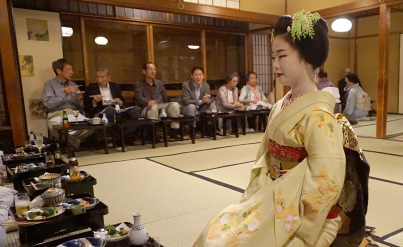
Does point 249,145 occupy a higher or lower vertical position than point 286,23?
lower

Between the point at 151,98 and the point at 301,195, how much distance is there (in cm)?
516

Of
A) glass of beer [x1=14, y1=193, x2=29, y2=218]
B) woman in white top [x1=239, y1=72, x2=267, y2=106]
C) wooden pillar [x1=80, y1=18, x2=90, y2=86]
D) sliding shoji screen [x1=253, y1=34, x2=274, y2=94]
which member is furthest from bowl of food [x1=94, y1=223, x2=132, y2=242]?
sliding shoji screen [x1=253, y1=34, x2=274, y2=94]

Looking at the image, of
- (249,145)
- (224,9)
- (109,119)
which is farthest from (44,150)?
(224,9)

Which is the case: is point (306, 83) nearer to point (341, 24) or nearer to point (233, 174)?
point (233, 174)

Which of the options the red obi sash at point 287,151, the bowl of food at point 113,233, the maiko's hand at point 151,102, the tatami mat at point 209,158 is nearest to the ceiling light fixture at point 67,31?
the maiko's hand at point 151,102

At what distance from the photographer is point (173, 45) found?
295 inches

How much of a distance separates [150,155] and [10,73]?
223 centimetres

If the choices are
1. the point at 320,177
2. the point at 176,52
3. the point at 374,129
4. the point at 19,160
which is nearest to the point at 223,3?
the point at 176,52

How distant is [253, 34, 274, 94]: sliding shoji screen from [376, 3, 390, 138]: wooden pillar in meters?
3.68

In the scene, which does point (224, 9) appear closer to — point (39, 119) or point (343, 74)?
point (39, 119)

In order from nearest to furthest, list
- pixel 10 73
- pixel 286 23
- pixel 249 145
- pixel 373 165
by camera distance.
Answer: pixel 286 23 → pixel 373 165 → pixel 10 73 → pixel 249 145

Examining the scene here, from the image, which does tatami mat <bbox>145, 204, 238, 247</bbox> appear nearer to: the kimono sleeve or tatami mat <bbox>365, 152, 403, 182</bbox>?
the kimono sleeve

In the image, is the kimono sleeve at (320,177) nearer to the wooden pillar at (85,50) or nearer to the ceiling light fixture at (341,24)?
the wooden pillar at (85,50)

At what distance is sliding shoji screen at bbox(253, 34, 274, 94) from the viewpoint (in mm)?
8734
